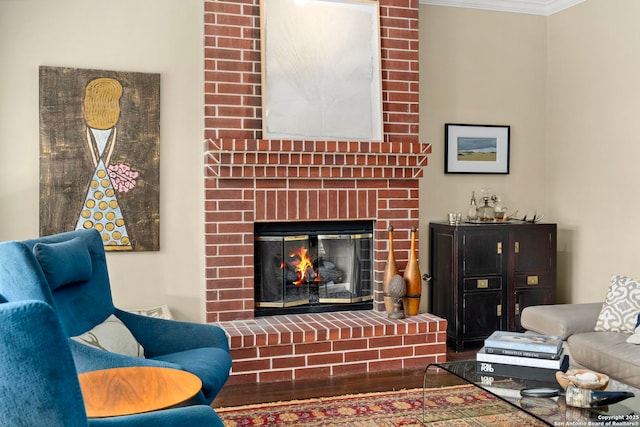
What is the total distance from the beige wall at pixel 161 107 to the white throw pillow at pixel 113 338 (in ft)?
3.85

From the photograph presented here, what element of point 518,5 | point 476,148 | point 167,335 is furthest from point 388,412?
point 518,5

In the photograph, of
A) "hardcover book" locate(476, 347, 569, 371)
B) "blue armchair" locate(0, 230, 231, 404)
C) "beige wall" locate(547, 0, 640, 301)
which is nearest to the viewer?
"blue armchair" locate(0, 230, 231, 404)

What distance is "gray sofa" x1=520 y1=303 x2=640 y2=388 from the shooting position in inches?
120

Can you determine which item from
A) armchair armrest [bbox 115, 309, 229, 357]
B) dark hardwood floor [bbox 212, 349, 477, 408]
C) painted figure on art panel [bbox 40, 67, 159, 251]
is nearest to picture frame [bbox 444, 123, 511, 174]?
dark hardwood floor [bbox 212, 349, 477, 408]

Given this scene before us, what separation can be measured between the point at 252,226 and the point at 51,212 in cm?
128

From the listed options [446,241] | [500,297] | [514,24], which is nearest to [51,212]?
[446,241]

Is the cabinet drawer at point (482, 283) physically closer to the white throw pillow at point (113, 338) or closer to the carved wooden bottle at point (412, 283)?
the carved wooden bottle at point (412, 283)

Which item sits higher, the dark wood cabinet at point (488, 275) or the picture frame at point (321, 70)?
the picture frame at point (321, 70)

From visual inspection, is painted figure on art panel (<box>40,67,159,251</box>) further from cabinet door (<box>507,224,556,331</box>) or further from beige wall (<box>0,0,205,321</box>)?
cabinet door (<box>507,224,556,331</box>)

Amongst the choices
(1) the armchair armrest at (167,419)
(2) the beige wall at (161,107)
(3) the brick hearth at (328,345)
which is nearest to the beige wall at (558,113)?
(3) the brick hearth at (328,345)

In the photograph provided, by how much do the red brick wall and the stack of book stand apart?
181 centimetres

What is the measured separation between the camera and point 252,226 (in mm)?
4164

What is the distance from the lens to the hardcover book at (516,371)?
2.52 metres

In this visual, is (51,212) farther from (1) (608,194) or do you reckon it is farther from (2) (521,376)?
(1) (608,194)
